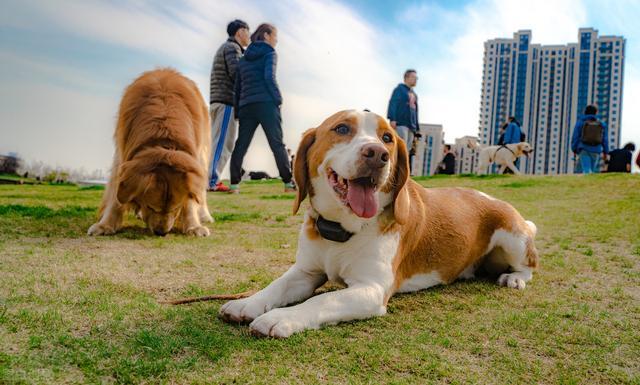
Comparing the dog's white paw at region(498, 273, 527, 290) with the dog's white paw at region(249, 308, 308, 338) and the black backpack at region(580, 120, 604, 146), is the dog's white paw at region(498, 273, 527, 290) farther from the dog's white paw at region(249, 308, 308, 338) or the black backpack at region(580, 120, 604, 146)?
the black backpack at region(580, 120, 604, 146)

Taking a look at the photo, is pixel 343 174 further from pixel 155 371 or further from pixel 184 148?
pixel 184 148

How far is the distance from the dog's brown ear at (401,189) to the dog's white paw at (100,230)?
3.49 meters

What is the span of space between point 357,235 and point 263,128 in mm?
6417

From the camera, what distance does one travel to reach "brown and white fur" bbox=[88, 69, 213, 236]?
16.0ft

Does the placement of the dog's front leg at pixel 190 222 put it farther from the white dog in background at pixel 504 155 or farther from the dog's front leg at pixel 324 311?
the white dog in background at pixel 504 155

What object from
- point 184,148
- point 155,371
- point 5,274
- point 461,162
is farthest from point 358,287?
point 461,162

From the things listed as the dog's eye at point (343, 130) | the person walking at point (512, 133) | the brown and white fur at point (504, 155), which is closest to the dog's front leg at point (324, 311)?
the dog's eye at point (343, 130)

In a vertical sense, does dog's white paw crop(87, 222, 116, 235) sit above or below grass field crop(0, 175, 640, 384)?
above

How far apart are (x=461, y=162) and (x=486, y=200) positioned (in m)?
93.7

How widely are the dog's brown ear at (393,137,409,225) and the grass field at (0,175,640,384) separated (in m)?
0.54

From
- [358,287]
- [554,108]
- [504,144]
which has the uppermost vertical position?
[554,108]

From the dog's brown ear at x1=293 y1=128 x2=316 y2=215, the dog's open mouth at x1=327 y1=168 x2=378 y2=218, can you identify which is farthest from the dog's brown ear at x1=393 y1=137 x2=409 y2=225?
the dog's brown ear at x1=293 y1=128 x2=316 y2=215

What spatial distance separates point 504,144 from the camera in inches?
763

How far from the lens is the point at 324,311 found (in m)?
A: 2.43
